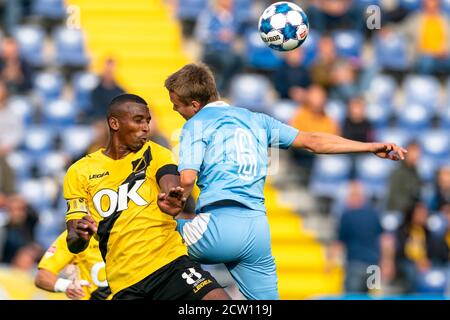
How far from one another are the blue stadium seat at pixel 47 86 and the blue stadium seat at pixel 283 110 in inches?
119

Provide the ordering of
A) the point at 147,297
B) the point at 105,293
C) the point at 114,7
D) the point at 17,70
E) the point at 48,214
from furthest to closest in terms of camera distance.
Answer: the point at 114,7 → the point at 17,70 → the point at 48,214 → the point at 105,293 → the point at 147,297

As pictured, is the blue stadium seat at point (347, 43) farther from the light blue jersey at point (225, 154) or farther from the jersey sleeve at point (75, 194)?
the jersey sleeve at point (75, 194)

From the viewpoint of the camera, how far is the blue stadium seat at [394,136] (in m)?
16.2

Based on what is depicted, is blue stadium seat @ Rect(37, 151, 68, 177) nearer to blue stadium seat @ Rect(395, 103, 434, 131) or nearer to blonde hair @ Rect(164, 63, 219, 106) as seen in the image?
blue stadium seat @ Rect(395, 103, 434, 131)

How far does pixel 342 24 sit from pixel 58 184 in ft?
17.4

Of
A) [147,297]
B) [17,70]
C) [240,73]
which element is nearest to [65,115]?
[17,70]

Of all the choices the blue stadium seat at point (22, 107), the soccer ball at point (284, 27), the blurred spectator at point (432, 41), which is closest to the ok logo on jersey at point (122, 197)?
the soccer ball at point (284, 27)

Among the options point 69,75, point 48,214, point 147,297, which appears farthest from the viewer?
point 69,75

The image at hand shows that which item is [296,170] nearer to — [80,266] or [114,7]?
[114,7]

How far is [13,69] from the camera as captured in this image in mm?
15500

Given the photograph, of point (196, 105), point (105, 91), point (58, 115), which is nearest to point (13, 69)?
point (58, 115)

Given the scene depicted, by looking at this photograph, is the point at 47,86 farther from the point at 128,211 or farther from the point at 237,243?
the point at 237,243

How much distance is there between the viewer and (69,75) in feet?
54.3

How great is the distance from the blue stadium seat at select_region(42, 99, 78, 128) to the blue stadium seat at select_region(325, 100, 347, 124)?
3.62 metres
